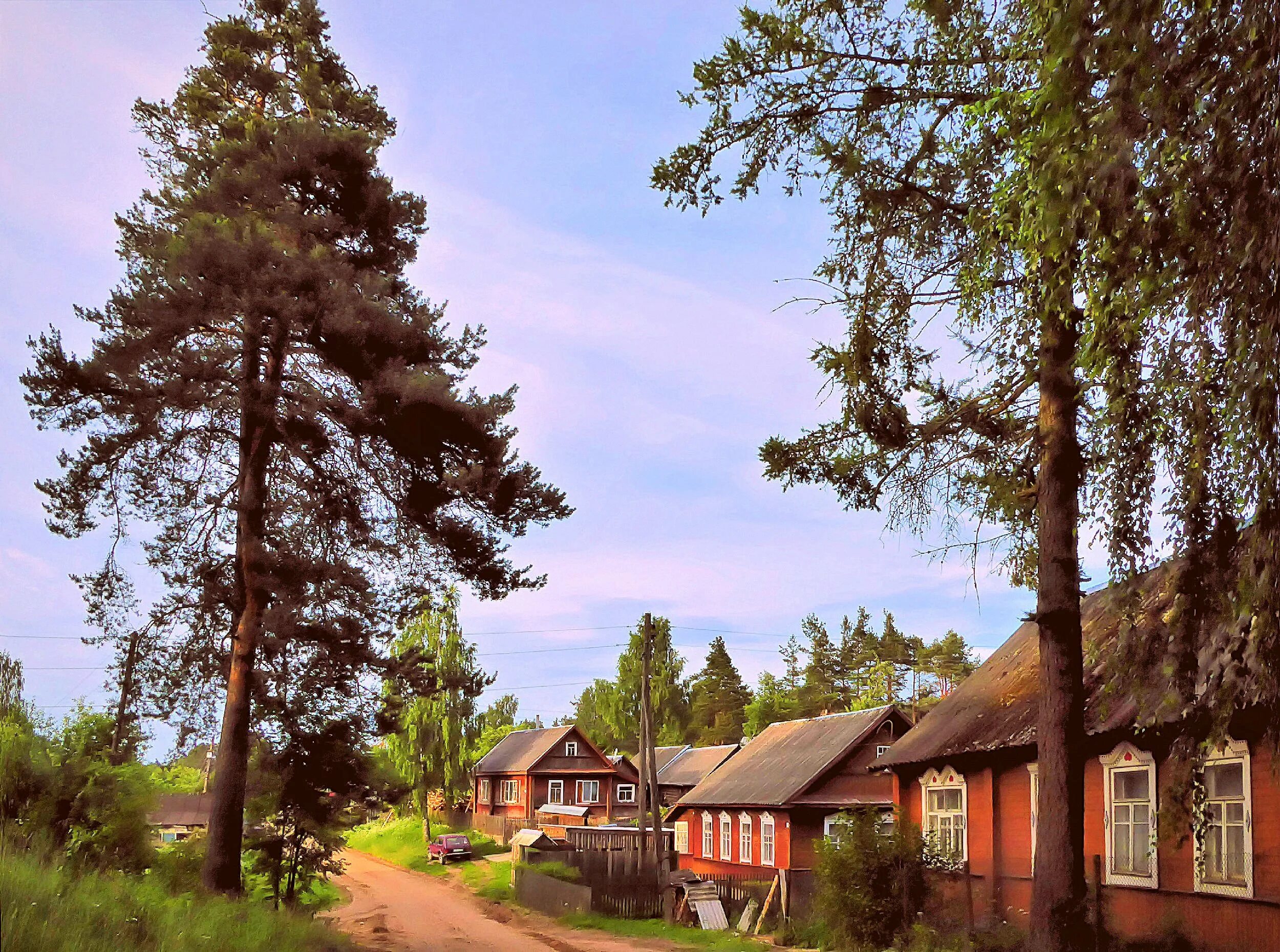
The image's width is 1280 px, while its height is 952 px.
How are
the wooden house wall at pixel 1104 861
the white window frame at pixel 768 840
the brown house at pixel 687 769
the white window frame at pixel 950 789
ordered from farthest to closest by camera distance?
the brown house at pixel 687 769 < the white window frame at pixel 768 840 < the white window frame at pixel 950 789 < the wooden house wall at pixel 1104 861

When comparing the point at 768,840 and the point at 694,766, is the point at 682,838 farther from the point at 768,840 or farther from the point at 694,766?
the point at 694,766

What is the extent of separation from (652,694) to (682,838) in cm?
4556

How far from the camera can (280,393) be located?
17188 mm

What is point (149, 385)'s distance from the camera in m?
16.0

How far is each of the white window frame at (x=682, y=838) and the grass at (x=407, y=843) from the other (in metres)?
14.9

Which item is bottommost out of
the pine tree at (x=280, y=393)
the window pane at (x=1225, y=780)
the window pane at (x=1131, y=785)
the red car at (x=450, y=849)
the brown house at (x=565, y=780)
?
the red car at (x=450, y=849)

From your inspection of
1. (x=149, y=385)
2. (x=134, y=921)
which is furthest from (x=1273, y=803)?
(x=149, y=385)

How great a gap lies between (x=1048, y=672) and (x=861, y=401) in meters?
3.62

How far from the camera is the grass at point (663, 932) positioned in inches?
934

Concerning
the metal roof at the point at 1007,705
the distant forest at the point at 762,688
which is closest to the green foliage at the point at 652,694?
the distant forest at the point at 762,688

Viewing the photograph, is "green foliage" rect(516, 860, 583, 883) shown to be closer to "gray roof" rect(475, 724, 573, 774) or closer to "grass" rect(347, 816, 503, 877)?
"grass" rect(347, 816, 503, 877)

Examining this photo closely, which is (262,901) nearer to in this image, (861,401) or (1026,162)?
(861,401)

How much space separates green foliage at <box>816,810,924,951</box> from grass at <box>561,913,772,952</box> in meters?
3.46

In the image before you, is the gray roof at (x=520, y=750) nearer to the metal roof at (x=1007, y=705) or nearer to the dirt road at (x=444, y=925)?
the dirt road at (x=444, y=925)
